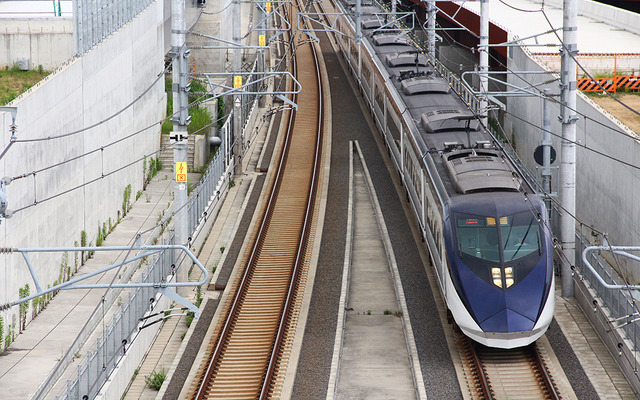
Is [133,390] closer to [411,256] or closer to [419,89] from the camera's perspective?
[411,256]

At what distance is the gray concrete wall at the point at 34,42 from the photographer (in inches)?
1315

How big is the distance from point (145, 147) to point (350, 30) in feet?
58.0

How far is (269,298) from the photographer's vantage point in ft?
81.4

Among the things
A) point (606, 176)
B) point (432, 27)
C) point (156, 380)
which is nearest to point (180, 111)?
point (156, 380)

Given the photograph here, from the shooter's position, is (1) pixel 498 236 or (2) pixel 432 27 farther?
(2) pixel 432 27

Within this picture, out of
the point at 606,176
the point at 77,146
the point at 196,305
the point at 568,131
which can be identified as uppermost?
the point at 568,131

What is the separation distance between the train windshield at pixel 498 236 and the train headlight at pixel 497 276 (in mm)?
280

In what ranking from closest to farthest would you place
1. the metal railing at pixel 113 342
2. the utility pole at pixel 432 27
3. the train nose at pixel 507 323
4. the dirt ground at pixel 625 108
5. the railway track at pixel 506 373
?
the metal railing at pixel 113 342 < the railway track at pixel 506 373 < the train nose at pixel 507 323 < the dirt ground at pixel 625 108 < the utility pole at pixel 432 27

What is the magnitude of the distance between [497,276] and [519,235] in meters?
1.14

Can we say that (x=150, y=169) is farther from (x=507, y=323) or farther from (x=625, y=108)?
(x=507, y=323)

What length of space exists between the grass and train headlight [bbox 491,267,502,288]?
17.8 meters

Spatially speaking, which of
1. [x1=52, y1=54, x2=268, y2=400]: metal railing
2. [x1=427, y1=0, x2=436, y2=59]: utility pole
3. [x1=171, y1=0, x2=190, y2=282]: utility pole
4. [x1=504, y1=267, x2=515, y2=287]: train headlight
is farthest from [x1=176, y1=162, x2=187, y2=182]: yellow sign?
[x1=427, y1=0, x2=436, y2=59]: utility pole

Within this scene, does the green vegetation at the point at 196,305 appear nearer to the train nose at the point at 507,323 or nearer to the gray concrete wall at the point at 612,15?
the train nose at the point at 507,323

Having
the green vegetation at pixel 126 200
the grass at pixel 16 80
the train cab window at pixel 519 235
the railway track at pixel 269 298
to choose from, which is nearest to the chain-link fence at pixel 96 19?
the grass at pixel 16 80
